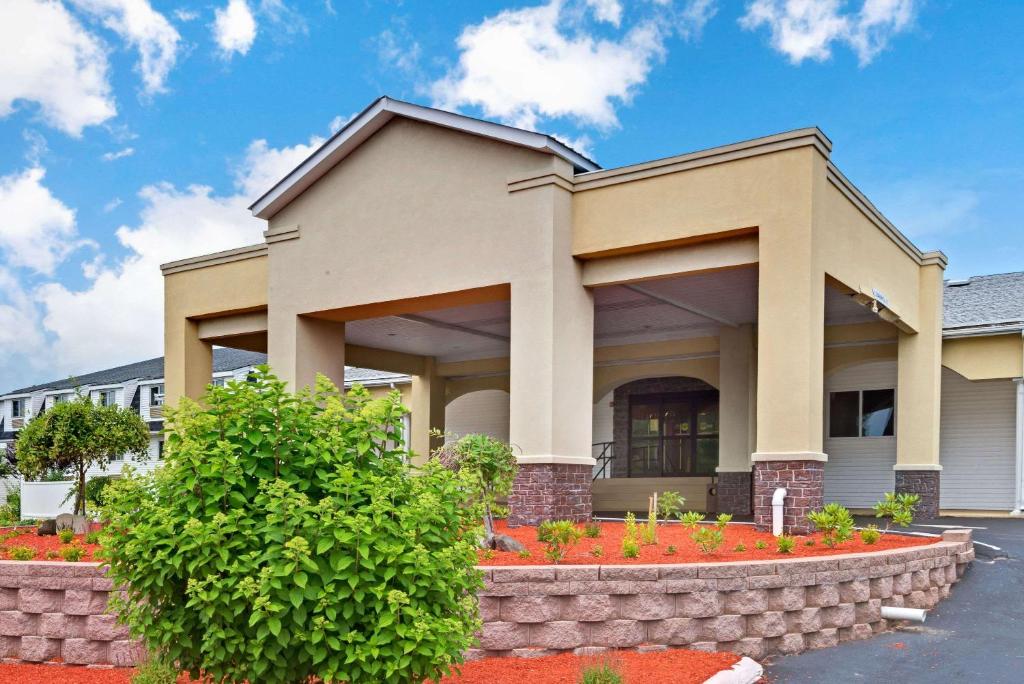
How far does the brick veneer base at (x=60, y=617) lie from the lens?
8406 millimetres

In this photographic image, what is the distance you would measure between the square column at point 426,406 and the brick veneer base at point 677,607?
670 inches

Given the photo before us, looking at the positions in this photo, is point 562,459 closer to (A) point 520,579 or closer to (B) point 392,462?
(A) point 520,579

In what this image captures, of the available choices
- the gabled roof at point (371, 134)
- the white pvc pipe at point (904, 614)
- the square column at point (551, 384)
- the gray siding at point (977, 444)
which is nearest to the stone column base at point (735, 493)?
the gray siding at point (977, 444)

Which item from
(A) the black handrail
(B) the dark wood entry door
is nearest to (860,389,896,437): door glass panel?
(B) the dark wood entry door

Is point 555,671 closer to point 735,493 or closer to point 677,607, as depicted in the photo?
point 677,607

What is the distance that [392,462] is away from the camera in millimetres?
5559

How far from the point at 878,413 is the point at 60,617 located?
1861 centimetres

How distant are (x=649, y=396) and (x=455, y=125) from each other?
12433 millimetres

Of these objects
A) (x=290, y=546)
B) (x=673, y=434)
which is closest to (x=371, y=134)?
(x=673, y=434)

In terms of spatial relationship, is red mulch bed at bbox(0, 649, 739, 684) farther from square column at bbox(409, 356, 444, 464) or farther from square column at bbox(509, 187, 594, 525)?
square column at bbox(409, 356, 444, 464)

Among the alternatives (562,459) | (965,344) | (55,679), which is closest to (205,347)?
(562,459)

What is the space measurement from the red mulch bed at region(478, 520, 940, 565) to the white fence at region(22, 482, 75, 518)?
12772mm

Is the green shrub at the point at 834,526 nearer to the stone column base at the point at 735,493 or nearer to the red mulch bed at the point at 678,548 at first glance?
the red mulch bed at the point at 678,548

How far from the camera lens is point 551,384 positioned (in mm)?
13969
